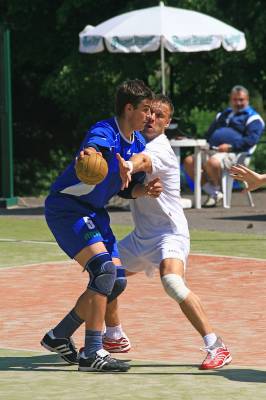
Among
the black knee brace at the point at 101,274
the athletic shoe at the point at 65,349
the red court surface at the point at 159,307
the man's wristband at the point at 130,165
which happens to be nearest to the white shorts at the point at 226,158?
the red court surface at the point at 159,307

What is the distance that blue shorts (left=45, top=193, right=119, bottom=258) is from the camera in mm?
8352

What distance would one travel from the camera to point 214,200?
1942 centimetres

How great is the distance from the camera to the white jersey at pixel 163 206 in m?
8.59

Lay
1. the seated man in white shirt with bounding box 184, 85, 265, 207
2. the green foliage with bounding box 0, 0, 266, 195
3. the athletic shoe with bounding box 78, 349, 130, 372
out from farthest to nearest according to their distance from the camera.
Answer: the green foliage with bounding box 0, 0, 266, 195 → the seated man in white shirt with bounding box 184, 85, 265, 207 → the athletic shoe with bounding box 78, 349, 130, 372

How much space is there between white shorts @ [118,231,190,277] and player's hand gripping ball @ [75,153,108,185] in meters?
0.73

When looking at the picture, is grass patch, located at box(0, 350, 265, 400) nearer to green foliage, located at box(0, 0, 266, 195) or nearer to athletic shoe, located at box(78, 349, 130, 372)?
athletic shoe, located at box(78, 349, 130, 372)

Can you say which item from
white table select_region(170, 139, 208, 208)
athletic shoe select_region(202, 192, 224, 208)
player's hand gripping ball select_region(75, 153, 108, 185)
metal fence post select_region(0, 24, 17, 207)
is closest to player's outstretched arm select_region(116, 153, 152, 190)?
player's hand gripping ball select_region(75, 153, 108, 185)

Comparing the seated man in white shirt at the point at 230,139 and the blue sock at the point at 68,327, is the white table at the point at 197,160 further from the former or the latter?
the blue sock at the point at 68,327

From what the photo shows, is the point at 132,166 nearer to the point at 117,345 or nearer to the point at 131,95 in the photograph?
the point at 131,95

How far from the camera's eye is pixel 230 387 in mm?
7645

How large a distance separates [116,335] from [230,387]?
4.26ft

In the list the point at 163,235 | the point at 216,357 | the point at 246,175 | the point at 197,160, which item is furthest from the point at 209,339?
the point at 197,160

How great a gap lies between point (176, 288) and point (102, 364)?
638 millimetres

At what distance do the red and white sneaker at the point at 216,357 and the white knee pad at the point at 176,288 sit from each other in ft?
1.12
